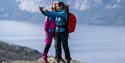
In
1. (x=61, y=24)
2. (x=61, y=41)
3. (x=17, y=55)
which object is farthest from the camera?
(x=17, y=55)

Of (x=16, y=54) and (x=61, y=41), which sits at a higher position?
(x=61, y=41)

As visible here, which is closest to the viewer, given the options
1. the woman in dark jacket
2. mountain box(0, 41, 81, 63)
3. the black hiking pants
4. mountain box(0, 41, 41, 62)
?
the woman in dark jacket

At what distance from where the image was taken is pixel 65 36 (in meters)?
14.2

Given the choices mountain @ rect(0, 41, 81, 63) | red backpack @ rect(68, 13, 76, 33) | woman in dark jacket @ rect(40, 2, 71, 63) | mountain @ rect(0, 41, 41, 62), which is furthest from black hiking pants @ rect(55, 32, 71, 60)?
mountain @ rect(0, 41, 41, 62)

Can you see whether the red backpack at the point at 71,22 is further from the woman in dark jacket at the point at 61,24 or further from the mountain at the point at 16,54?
the mountain at the point at 16,54

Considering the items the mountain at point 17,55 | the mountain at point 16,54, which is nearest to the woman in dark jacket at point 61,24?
the mountain at point 17,55

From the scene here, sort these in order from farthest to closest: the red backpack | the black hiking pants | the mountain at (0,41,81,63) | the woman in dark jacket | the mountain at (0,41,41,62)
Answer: the mountain at (0,41,41,62) < the mountain at (0,41,81,63) < the black hiking pants < the red backpack < the woman in dark jacket

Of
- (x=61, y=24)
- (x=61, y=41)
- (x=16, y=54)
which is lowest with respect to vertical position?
(x=16, y=54)

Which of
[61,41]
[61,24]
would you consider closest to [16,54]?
[61,41]

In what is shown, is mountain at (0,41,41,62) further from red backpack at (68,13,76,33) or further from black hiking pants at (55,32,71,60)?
red backpack at (68,13,76,33)

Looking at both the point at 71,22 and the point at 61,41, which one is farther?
the point at 61,41

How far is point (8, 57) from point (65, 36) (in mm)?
5126

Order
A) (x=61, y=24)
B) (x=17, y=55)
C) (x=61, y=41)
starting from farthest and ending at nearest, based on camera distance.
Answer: (x=17, y=55), (x=61, y=41), (x=61, y=24)

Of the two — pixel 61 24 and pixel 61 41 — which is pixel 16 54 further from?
pixel 61 24
